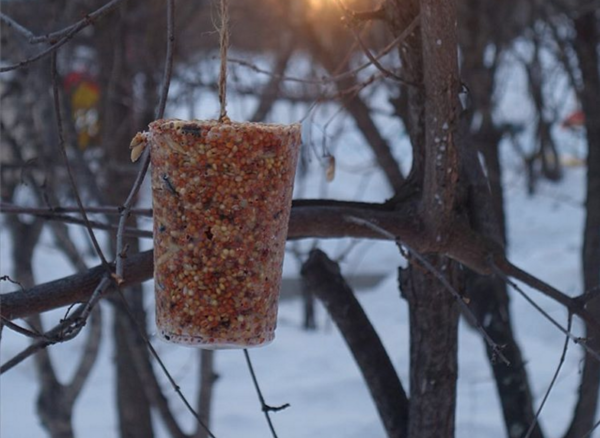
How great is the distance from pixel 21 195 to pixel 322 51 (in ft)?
17.4

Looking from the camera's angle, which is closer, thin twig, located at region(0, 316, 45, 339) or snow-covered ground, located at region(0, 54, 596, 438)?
thin twig, located at region(0, 316, 45, 339)

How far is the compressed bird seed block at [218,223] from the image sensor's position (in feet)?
5.25

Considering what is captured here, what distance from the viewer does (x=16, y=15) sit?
5.10 meters

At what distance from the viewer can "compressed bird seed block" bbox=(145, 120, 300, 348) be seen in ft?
5.25

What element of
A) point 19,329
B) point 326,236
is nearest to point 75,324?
point 19,329

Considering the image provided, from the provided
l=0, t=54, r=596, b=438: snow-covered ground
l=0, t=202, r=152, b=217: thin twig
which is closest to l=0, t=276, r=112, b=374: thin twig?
l=0, t=202, r=152, b=217: thin twig

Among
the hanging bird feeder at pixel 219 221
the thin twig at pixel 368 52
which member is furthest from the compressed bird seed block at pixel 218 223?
the thin twig at pixel 368 52

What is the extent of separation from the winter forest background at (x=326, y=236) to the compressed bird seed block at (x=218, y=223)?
0.38ft

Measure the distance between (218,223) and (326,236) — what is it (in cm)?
64

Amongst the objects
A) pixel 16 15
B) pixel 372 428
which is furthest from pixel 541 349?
pixel 16 15

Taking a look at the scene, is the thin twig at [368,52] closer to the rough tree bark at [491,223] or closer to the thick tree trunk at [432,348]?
the rough tree bark at [491,223]

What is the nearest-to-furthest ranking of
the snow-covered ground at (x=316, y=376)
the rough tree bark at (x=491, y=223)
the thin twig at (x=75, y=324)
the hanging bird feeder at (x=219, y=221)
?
the hanging bird feeder at (x=219, y=221) < the thin twig at (x=75, y=324) < the rough tree bark at (x=491, y=223) < the snow-covered ground at (x=316, y=376)

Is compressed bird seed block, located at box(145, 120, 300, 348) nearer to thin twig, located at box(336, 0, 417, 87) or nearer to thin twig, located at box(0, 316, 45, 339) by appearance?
thin twig, located at box(0, 316, 45, 339)

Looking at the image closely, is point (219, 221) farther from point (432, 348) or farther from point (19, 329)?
point (432, 348)
